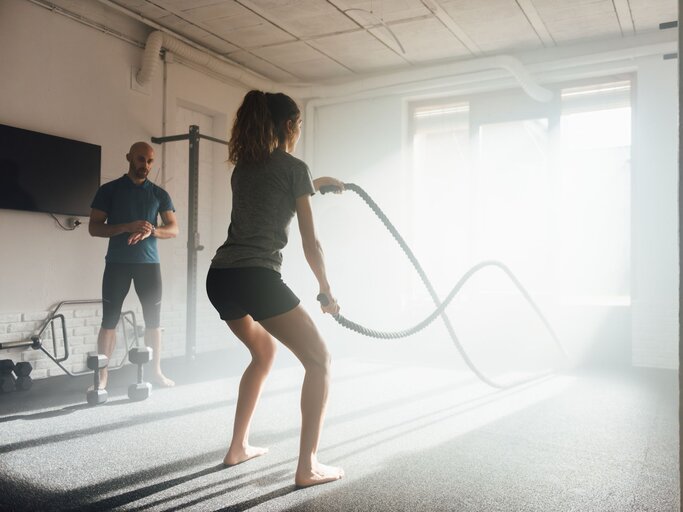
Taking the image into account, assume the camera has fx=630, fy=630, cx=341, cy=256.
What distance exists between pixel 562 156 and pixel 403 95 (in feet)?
5.57

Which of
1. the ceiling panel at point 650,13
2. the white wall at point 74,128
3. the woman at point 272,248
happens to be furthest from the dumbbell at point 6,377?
the ceiling panel at point 650,13

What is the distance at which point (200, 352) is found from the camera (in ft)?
18.6

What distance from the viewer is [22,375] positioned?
3719 millimetres

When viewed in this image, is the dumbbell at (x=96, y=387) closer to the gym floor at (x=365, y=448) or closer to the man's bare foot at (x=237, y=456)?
the gym floor at (x=365, y=448)

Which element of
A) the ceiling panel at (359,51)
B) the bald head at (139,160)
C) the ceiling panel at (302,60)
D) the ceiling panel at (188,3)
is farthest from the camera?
the ceiling panel at (302,60)

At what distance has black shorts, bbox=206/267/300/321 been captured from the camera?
197 centimetres

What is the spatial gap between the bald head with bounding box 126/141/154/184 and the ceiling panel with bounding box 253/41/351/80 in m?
2.29

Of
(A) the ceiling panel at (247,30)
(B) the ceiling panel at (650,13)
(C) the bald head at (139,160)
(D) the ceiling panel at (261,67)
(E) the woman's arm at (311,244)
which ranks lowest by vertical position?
(E) the woman's arm at (311,244)

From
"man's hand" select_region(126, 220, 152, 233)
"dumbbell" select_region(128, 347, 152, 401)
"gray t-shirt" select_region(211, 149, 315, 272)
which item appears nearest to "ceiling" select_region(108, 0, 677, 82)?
"man's hand" select_region(126, 220, 152, 233)

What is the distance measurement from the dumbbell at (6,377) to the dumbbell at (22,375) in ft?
0.10

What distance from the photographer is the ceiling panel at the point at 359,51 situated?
546cm

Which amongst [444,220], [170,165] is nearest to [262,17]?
[170,165]

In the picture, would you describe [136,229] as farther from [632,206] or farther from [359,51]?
[632,206]

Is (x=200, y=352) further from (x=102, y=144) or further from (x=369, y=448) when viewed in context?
(x=369, y=448)
